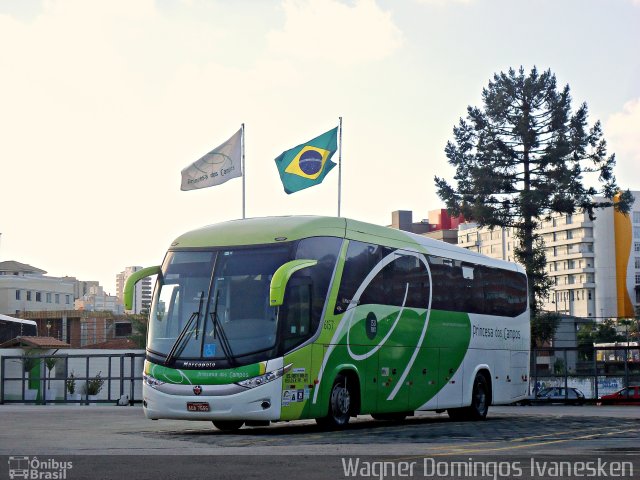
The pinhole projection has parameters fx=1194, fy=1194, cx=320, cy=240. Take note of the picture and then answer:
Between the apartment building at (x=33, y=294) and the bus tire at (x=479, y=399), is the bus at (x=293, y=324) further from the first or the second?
the apartment building at (x=33, y=294)

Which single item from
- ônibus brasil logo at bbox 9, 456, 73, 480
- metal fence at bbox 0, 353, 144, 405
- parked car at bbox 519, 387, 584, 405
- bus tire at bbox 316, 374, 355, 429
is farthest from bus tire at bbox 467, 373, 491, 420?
ônibus brasil logo at bbox 9, 456, 73, 480

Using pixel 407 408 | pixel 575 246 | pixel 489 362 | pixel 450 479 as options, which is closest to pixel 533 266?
pixel 489 362

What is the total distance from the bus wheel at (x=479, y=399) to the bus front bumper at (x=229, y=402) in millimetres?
7791

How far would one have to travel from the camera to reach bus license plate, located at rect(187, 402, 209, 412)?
60.7 ft

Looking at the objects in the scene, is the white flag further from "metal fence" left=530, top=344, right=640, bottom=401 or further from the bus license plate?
the bus license plate

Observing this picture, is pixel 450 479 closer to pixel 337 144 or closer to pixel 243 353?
pixel 243 353

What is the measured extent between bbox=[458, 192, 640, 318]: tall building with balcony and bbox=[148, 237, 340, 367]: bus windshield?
468ft

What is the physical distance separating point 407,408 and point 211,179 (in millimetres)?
16210

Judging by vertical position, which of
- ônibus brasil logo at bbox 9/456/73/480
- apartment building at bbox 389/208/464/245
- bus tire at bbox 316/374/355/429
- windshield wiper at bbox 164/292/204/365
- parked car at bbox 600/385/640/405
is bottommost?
parked car at bbox 600/385/640/405

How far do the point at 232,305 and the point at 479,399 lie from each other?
8.63 m

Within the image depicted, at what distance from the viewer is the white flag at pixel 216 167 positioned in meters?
36.9

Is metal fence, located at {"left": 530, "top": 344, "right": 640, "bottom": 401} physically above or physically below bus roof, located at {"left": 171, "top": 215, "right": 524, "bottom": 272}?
below

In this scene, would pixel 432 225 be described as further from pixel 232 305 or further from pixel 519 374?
pixel 232 305

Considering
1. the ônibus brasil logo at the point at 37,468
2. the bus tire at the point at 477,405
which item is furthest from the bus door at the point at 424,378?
the ônibus brasil logo at the point at 37,468
